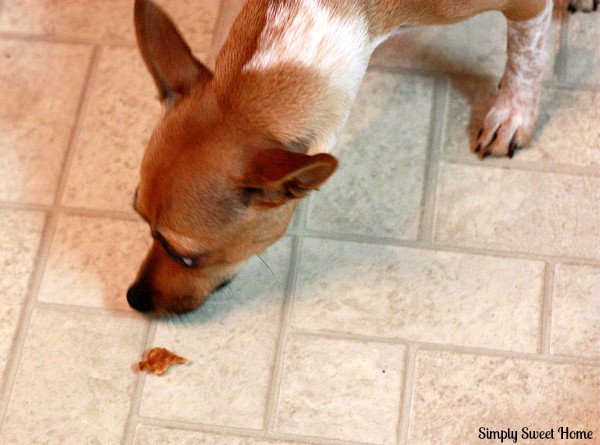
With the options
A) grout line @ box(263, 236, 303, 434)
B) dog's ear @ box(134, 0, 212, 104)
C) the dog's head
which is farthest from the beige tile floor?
dog's ear @ box(134, 0, 212, 104)

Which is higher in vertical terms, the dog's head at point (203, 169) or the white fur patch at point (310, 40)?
the white fur patch at point (310, 40)

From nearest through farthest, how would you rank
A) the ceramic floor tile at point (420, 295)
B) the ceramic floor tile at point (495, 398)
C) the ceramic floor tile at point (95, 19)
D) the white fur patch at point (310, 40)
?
1. the white fur patch at point (310, 40)
2. the ceramic floor tile at point (495, 398)
3. the ceramic floor tile at point (420, 295)
4. the ceramic floor tile at point (95, 19)

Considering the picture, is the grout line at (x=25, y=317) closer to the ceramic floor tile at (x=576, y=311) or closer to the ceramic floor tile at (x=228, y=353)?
the ceramic floor tile at (x=228, y=353)

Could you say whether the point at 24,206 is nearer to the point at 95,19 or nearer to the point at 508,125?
the point at 95,19

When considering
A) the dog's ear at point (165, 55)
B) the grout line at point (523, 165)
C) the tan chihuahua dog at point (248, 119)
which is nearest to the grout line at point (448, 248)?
the grout line at point (523, 165)

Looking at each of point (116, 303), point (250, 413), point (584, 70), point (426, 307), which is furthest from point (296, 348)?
point (584, 70)

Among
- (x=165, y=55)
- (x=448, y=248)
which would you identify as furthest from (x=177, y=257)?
(x=448, y=248)
